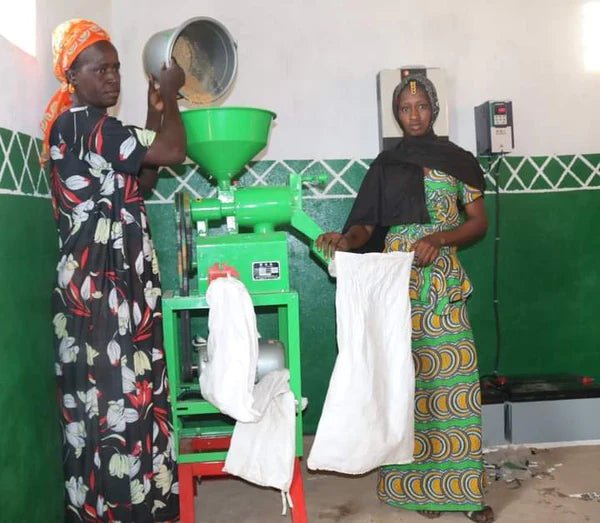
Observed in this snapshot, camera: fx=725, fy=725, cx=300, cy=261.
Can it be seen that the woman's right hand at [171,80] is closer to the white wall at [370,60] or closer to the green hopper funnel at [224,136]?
the green hopper funnel at [224,136]

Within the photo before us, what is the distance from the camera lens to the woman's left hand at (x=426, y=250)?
2621mm

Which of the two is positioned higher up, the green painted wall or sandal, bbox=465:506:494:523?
the green painted wall

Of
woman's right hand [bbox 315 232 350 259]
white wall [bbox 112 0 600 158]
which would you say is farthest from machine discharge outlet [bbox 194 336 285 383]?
white wall [bbox 112 0 600 158]

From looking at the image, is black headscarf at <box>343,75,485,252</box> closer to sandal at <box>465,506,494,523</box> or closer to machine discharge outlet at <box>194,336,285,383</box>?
Result: machine discharge outlet at <box>194,336,285,383</box>

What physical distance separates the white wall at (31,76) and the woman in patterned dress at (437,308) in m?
1.17

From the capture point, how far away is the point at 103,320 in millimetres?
2277

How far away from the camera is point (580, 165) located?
3.74m

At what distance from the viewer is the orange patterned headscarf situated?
2289 mm

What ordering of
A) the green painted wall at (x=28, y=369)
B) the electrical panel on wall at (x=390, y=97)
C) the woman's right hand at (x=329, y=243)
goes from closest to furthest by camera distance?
1. the green painted wall at (x=28, y=369)
2. the woman's right hand at (x=329, y=243)
3. the electrical panel on wall at (x=390, y=97)

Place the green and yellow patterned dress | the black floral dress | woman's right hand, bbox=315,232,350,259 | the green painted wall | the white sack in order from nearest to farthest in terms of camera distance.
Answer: the green painted wall → the black floral dress → the white sack → woman's right hand, bbox=315,232,350,259 → the green and yellow patterned dress

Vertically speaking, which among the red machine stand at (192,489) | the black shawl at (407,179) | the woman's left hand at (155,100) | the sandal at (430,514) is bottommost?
the sandal at (430,514)

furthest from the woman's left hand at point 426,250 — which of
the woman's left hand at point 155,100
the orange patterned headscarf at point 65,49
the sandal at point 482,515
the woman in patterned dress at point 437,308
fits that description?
the orange patterned headscarf at point 65,49

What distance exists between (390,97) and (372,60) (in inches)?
9.8

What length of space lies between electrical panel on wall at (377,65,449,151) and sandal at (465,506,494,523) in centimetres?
173
